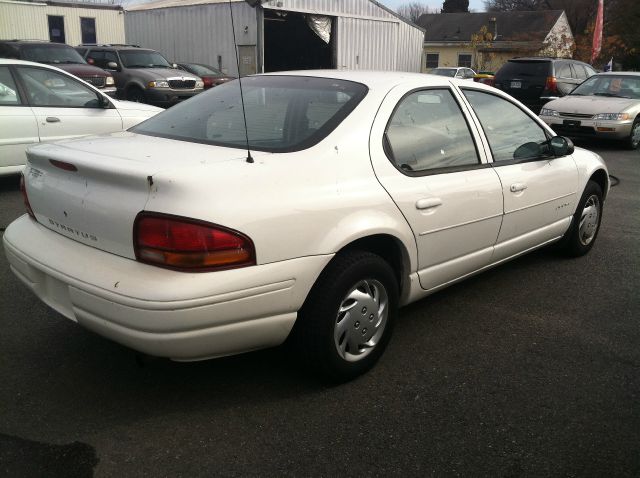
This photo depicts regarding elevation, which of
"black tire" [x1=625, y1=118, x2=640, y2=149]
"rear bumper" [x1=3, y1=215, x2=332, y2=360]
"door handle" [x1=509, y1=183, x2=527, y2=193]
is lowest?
"black tire" [x1=625, y1=118, x2=640, y2=149]

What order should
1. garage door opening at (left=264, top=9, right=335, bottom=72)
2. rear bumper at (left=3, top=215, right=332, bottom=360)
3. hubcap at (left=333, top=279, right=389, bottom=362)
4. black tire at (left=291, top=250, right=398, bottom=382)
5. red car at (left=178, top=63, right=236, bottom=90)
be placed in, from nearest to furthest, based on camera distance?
rear bumper at (left=3, top=215, right=332, bottom=360)
black tire at (left=291, top=250, right=398, bottom=382)
hubcap at (left=333, top=279, right=389, bottom=362)
red car at (left=178, top=63, right=236, bottom=90)
garage door opening at (left=264, top=9, right=335, bottom=72)

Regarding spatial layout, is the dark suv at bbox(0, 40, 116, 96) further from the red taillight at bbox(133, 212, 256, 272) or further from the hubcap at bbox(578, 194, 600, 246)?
the red taillight at bbox(133, 212, 256, 272)

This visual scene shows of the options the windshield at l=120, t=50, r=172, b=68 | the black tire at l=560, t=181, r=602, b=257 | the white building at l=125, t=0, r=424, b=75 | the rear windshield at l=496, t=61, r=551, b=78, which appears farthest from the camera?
the white building at l=125, t=0, r=424, b=75

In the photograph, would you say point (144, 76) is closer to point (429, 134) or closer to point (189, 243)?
point (429, 134)

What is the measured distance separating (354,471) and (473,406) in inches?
29.8

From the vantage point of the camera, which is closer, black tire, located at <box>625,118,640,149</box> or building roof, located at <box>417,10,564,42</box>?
black tire, located at <box>625,118,640,149</box>

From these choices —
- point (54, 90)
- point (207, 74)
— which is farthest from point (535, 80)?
point (54, 90)

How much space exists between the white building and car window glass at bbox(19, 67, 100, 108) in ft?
44.7

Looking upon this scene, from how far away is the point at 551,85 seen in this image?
14.1 m

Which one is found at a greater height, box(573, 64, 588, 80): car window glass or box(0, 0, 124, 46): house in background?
box(0, 0, 124, 46): house in background

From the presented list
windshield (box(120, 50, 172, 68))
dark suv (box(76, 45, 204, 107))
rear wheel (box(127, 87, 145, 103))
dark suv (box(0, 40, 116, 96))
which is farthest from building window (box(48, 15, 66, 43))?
dark suv (box(0, 40, 116, 96))

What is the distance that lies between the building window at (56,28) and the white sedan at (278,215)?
1305 inches

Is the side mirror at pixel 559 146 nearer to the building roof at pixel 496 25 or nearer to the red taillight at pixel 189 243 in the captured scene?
the red taillight at pixel 189 243

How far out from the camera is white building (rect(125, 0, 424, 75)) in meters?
21.3
